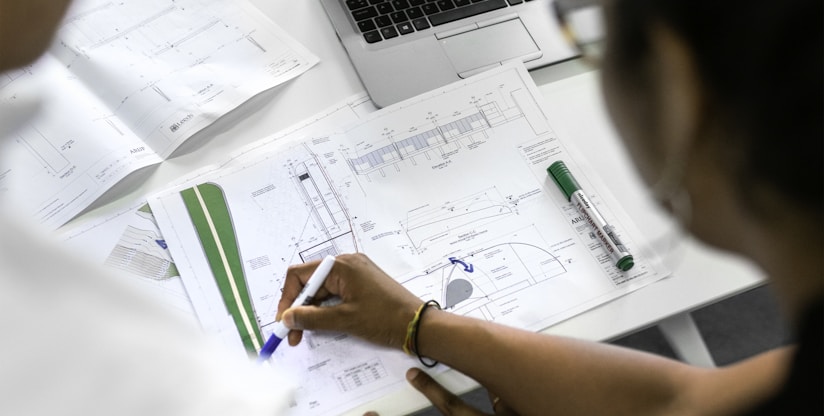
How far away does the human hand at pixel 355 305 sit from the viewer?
2.34 feet

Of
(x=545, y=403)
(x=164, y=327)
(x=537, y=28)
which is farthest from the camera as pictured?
(x=537, y=28)

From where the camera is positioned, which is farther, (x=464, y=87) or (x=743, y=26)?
(x=464, y=87)

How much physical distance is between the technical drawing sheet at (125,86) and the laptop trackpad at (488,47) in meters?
0.18

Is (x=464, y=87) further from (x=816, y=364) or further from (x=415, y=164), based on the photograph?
(x=816, y=364)

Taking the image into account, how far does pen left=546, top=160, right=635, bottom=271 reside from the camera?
0.76 metres

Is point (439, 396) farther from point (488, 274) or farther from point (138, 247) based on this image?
point (138, 247)

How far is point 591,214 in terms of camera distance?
79 centimetres

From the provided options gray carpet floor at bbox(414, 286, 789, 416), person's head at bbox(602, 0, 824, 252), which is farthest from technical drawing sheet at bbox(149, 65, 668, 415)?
gray carpet floor at bbox(414, 286, 789, 416)

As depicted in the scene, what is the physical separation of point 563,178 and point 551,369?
221 mm

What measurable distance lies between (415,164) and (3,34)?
1.38 feet

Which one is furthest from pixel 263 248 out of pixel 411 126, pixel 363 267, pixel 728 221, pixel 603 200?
pixel 728 221

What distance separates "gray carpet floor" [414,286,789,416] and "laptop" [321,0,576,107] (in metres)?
0.74

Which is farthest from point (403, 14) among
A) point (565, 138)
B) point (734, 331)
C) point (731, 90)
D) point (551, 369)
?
point (734, 331)

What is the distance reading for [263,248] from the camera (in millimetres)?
776
